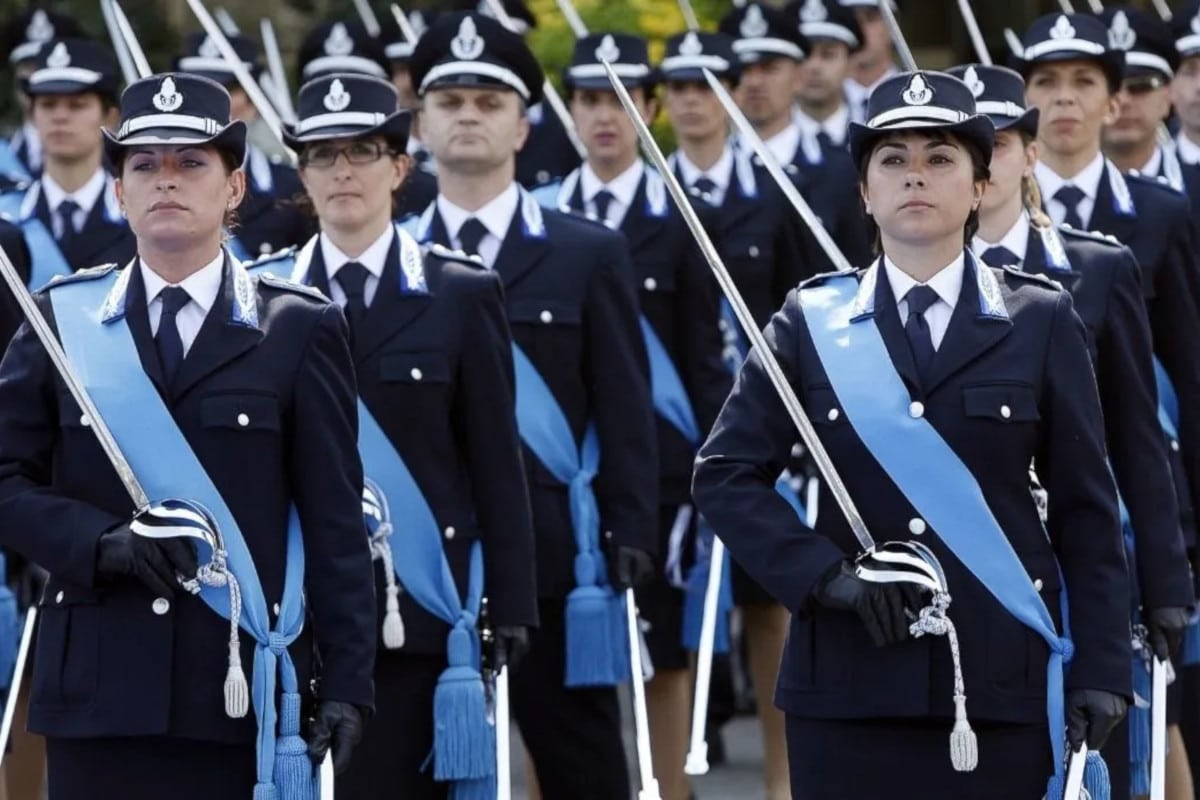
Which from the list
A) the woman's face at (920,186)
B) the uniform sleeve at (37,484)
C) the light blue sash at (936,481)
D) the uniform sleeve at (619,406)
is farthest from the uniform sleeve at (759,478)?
the uniform sleeve at (619,406)

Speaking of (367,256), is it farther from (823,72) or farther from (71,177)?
(823,72)

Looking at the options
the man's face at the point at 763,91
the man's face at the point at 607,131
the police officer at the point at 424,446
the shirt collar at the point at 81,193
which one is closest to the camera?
the police officer at the point at 424,446

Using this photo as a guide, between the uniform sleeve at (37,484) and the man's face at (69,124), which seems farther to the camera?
the man's face at (69,124)

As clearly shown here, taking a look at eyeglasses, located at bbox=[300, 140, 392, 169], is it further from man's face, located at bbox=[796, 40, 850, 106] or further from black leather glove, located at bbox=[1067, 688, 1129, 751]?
man's face, located at bbox=[796, 40, 850, 106]

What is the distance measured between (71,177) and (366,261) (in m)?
2.58

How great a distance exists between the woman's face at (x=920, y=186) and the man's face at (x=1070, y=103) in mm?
2364

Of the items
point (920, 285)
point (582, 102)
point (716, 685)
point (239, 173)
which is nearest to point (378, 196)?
point (239, 173)

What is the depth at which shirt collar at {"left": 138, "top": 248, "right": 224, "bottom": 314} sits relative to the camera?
248 inches

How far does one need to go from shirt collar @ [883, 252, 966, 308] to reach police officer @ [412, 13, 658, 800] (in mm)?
2243

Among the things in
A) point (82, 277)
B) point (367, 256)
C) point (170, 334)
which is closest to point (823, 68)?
point (367, 256)

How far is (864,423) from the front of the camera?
612 cm

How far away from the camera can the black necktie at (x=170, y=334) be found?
6223 millimetres

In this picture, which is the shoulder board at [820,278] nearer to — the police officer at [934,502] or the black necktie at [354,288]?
the police officer at [934,502]

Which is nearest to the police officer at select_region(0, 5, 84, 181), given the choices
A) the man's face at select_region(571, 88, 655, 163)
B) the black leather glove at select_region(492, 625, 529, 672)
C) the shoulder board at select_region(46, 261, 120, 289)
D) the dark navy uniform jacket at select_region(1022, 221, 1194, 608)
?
the man's face at select_region(571, 88, 655, 163)
